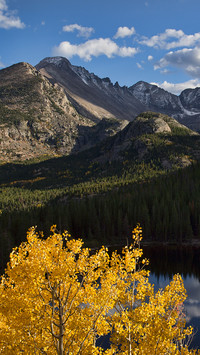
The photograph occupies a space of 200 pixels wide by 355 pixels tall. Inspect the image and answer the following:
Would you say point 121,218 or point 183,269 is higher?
point 121,218

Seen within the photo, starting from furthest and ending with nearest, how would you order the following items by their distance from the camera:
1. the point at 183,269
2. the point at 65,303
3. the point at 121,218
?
the point at 121,218, the point at 183,269, the point at 65,303

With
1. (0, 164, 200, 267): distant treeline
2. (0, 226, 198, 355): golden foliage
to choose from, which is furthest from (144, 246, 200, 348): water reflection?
(0, 226, 198, 355): golden foliage

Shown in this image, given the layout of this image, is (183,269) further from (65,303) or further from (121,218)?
(65,303)

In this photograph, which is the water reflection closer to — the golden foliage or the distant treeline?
the distant treeline

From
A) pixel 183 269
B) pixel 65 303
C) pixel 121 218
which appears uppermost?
pixel 65 303

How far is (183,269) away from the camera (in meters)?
76.6

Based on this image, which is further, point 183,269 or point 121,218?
point 121,218

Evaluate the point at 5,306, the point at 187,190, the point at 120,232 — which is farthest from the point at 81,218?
the point at 5,306

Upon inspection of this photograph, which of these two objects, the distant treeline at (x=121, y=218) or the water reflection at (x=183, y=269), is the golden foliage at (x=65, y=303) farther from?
the distant treeline at (x=121, y=218)

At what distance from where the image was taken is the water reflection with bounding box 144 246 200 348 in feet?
164

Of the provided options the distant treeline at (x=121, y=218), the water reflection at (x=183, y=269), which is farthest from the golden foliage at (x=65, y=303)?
the distant treeline at (x=121, y=218)

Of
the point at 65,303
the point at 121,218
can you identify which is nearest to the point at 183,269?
the point at 121,218

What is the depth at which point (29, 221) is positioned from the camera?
108 meters

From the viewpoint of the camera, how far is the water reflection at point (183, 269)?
49969 mm
